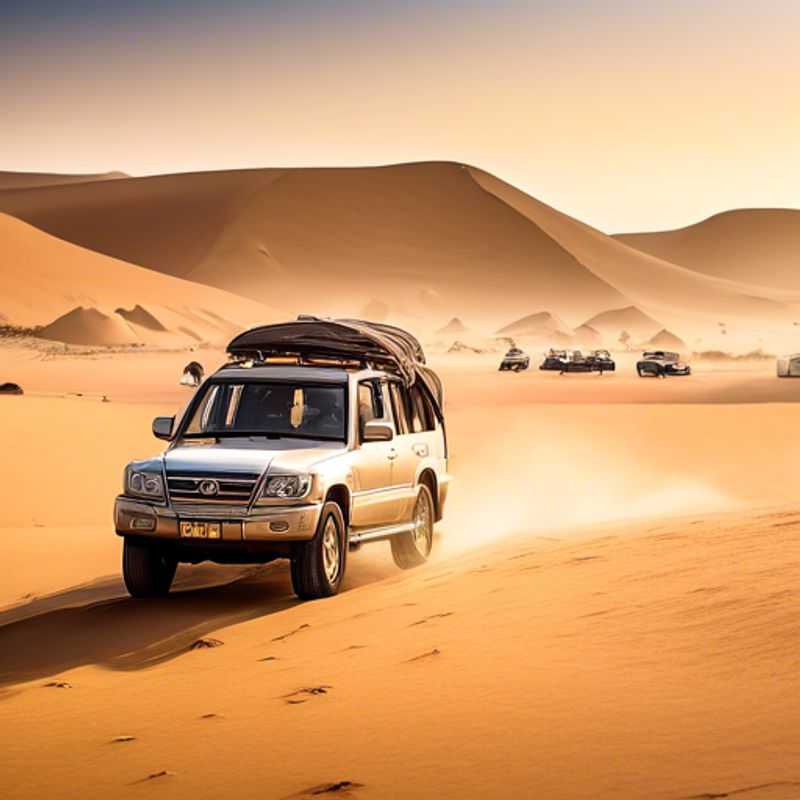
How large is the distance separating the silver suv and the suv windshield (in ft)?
0.04

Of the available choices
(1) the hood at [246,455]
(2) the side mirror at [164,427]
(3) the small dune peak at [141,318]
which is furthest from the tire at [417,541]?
(3) the small dune peak at [141,318]

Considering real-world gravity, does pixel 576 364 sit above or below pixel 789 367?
above

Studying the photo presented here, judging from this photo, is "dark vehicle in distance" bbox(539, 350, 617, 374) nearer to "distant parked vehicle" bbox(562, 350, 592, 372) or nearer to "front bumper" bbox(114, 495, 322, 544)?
"distant parked vehicle" bbox(562, 350, 592, 372)

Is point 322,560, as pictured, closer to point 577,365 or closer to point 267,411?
point 267,411

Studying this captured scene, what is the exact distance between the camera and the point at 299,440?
488 inches

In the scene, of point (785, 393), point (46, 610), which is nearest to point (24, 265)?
point (785, 393)

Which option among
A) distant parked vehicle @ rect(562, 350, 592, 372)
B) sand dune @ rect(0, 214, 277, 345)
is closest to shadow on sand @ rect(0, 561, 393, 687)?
distant parked vehicle @ rect(562, 350, 592, 372)

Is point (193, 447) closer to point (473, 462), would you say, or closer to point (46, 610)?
point (46, 610)

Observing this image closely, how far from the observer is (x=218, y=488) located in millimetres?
11477

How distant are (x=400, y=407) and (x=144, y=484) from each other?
9.76ft

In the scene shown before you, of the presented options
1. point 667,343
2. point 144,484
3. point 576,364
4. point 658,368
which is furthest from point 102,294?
point 144,484

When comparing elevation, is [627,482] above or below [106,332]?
below

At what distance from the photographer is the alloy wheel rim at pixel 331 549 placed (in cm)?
1172

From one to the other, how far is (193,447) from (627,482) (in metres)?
13.5
